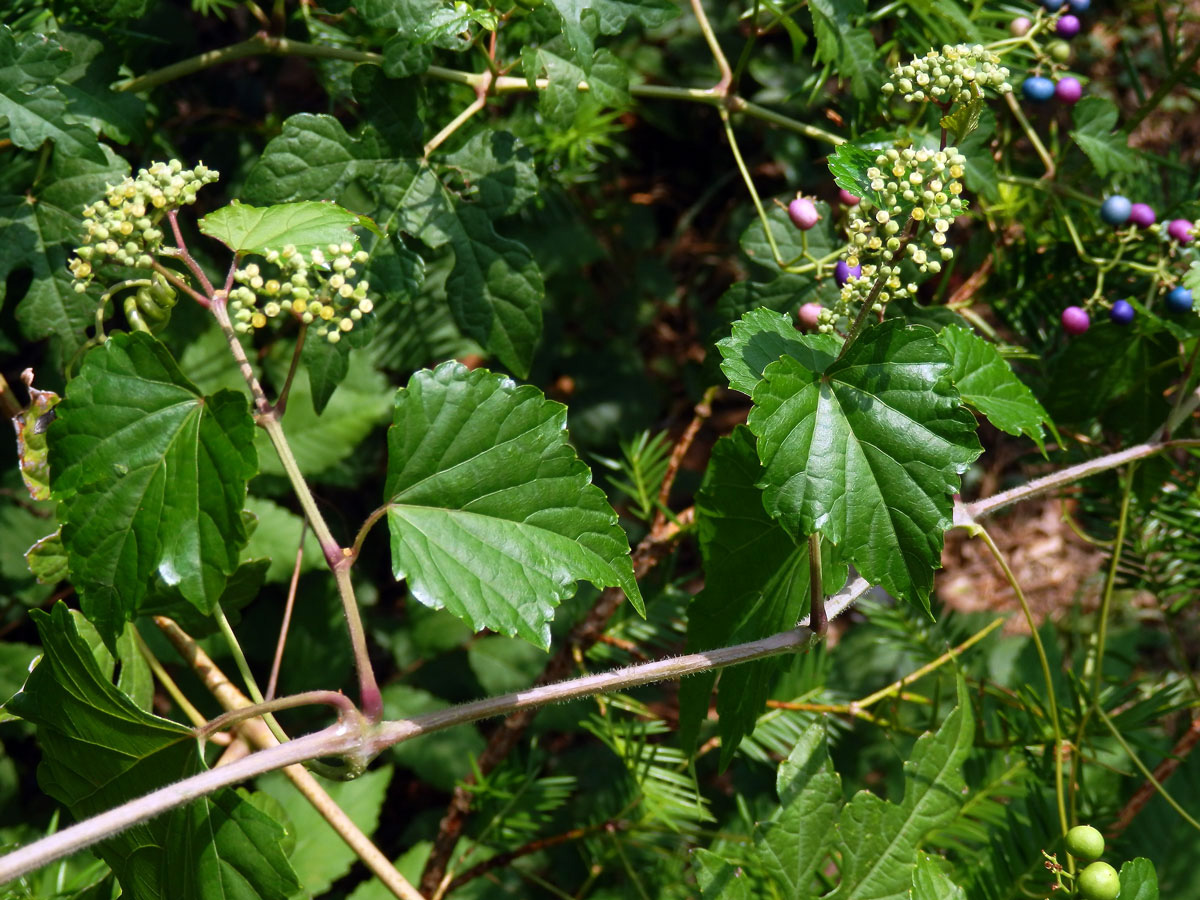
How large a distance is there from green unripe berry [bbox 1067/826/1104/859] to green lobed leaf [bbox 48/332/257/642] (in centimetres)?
82

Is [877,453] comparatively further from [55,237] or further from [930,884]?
[55,237]

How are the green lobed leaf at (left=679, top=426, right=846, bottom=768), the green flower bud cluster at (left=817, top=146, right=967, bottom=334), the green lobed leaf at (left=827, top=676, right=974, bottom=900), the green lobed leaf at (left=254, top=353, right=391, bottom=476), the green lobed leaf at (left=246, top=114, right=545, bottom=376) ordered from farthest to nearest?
the green lobed leaf at (left=254, top=353, right=391, bottom=476), the green lobed leaf at (left=246, top=114, right=545, bottom=376), the green lobed leaf at (left=827, top=676, right=974, bottom=900), the green lobed leaf at (left=679, top=426, right=846, bottom=768), the green flower bud cluster at (left=817, top=146, right=967, bottom=334)

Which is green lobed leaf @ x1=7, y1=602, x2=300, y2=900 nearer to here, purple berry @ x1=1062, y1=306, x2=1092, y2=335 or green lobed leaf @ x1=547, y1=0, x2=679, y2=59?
green lobed leaf @ x1=547, y1=0, x2=679, y2=59

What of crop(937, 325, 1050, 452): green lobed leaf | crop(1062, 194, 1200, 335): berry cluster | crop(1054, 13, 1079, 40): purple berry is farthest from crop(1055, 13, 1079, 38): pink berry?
crop(937, 325, 1050, 452): green lobed leaf

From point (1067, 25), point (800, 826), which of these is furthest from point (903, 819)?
point (1067, 25)

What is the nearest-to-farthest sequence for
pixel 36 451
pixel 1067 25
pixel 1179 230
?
pixel 36 451, pixel 1179 230, pixel 1067 25

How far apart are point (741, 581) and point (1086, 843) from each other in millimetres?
407

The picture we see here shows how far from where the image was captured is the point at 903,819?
3.53 feet

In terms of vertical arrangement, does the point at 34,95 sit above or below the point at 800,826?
above

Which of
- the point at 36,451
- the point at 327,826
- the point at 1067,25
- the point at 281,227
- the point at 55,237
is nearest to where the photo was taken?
the point at 281,227

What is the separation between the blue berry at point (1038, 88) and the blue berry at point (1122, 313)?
308 millimetres

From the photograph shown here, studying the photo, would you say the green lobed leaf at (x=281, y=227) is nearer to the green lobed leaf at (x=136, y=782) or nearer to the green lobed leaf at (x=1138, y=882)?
the green lobed leaf at (x=136, y=782)

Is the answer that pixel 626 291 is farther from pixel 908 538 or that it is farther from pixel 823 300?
pixel 908 538

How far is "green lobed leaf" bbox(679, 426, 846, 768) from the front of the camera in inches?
37.6
